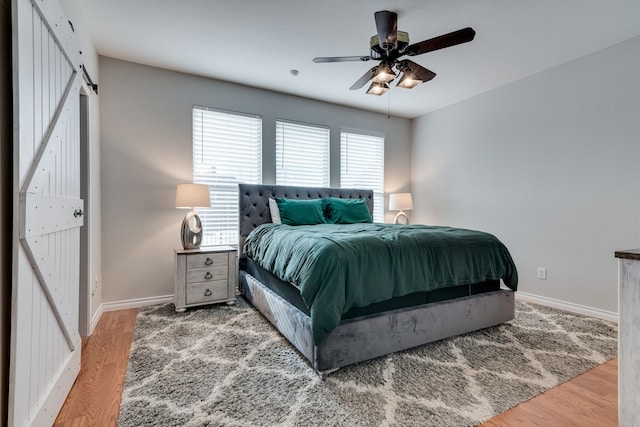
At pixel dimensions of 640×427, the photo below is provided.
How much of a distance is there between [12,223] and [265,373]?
4.91 feet

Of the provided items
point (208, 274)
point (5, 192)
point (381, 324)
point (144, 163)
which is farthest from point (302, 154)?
point (5, 192)

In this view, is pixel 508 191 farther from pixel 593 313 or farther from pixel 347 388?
pixel 347 388

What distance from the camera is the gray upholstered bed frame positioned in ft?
6.21

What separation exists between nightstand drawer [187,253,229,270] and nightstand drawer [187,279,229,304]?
186 millimetres

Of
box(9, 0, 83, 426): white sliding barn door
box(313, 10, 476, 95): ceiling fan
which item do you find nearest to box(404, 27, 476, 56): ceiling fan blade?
box(313, 10, 476, 95): ceiling fan

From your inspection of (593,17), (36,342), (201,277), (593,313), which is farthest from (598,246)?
(36,342)

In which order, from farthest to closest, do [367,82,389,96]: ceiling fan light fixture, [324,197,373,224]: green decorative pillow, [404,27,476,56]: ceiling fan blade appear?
[324,197,373,224]: green decorative pillow
[367,82,389,96]: ceiling fan light fixture
[404,27,476,56]: ceiling fan blade

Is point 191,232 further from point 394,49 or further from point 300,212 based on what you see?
point 394,49

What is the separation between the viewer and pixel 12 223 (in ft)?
3.86

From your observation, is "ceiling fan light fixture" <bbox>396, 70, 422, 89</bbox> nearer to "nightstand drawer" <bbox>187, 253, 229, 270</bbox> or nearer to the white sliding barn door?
the white sliding barn door

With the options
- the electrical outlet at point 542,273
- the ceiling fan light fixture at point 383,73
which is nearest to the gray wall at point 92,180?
the ceiling fan light fixture at point 383,73

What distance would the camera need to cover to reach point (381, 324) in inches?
80.2

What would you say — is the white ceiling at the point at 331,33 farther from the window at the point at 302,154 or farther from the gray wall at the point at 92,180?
the window at the point at 302,154

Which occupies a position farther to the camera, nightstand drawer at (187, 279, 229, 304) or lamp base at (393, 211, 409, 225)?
lamp base at (393, 211, 409, 225)
